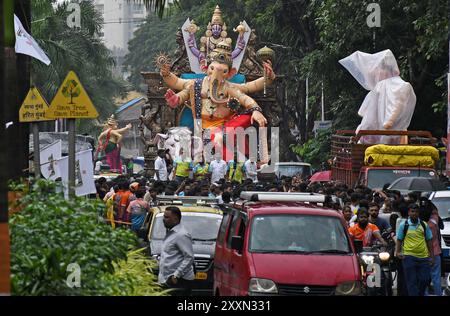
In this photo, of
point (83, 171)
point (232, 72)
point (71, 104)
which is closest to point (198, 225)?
point (83, 171)

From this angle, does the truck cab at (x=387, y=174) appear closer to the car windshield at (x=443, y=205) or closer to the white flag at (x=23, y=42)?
the car windshield at (x=443, y=205)

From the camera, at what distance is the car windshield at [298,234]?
14586mm

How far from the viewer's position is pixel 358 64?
32.8 meters

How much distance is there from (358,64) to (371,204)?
13.9 metres

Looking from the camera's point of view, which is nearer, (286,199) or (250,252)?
(250,252)

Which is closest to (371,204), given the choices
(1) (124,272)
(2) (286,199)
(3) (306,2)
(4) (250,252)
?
(2) (286,199)

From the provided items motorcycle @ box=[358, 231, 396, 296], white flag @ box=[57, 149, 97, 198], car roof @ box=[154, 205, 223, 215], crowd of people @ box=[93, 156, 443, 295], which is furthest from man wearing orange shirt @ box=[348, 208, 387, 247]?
white flag @ box=[57, 149, 97, 198]

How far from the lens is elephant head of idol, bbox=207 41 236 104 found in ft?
140

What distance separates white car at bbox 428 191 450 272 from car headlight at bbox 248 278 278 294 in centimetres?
727

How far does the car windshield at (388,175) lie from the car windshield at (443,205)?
188 inches

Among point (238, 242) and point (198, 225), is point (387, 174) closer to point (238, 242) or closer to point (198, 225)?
point (198, 225)

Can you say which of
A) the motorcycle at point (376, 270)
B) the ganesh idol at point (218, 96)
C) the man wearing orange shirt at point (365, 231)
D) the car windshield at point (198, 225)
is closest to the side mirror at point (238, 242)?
the motorcycle at point (376, 270)

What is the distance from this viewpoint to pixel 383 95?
31703 millimetres
